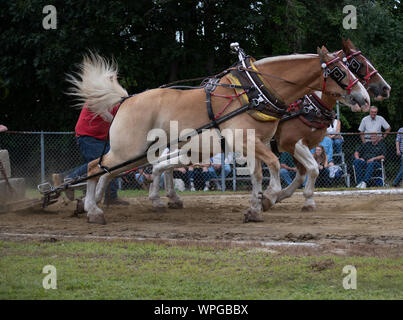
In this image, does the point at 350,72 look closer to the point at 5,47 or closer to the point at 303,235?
the point at 303,235

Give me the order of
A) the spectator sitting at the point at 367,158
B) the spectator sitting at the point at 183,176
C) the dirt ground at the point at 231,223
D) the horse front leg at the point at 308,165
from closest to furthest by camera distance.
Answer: the dirt ground at the point at 231,223, the horse front leg at the point at 308,165, the spectator sitting at the point at 367,158, the spectator sitting at the point at 183,176

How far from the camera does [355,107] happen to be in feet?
27.1

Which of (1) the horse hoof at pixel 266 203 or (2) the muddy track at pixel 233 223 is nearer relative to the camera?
(2) the muddy track at pixel 233 223

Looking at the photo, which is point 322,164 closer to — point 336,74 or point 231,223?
point 231,223

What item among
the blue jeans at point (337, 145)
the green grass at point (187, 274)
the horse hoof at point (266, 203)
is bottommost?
the green grass at point (187, 274)

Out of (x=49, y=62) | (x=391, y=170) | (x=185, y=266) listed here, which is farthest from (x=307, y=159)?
(x=49, y=62)

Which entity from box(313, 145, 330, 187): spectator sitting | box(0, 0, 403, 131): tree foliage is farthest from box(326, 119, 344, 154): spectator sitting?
box(0, 0, 403, 131): tree foliage

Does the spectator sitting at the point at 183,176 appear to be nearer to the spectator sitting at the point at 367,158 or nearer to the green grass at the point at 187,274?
the spectator sitting at the point at 367,158

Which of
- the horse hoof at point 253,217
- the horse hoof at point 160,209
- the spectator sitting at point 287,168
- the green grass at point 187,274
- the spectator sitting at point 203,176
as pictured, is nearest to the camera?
the green grass at point 187,274

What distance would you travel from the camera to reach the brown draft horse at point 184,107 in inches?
322

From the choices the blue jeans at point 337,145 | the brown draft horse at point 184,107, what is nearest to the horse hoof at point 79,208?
the brown draft horse at point 184,107

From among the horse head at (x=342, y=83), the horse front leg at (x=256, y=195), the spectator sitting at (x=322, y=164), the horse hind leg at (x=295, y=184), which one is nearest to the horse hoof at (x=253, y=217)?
the horse front leg at (x=256, y=195)

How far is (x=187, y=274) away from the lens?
5.43 m

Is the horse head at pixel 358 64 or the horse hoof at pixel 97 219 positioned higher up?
the horse head at pixel 358 64
